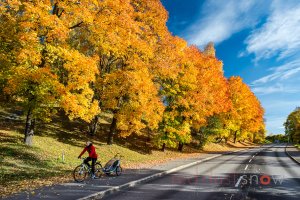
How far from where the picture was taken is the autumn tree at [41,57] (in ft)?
58.5

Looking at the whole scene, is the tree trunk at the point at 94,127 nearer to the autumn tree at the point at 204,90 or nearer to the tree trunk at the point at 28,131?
the tree trunk at the point at 28,131

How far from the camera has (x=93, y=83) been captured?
29172 millimetres

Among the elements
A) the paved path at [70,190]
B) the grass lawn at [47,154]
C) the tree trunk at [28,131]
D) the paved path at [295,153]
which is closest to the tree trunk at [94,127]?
the grass lawn at [47,154]

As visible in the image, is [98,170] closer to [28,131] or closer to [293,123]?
[28,131]

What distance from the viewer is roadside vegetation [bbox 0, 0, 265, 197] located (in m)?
18.2

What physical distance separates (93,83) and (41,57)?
391 inches

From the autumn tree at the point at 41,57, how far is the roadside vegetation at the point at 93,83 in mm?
58

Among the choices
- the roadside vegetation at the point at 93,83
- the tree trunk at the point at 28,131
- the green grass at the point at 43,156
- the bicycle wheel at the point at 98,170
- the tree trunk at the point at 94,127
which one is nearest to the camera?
the green grass at the point at 43,156

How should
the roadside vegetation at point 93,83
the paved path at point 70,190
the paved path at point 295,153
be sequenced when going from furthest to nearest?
1. the paved path at point 295,153
2. the roadside vegetation at point 93,83
3. the paved path at point 70,190

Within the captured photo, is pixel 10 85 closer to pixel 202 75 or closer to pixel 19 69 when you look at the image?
pixel 19 69

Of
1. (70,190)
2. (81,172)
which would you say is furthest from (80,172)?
(70,190)

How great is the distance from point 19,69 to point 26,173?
19.3ft

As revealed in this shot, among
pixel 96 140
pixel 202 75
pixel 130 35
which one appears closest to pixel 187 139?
pixel 202 75

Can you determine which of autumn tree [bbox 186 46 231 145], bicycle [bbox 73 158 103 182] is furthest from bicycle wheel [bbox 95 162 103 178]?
autumn tree [bbox 186 46 231 145]
